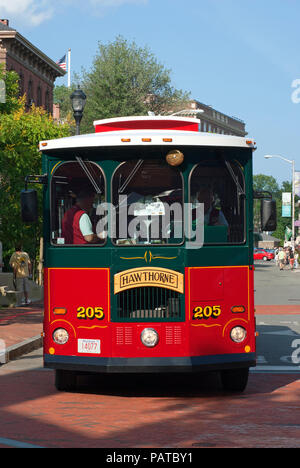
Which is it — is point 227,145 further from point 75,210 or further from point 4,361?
point 4,361

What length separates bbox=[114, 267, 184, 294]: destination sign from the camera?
32.5ft

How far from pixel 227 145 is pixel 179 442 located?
3853 millimetres

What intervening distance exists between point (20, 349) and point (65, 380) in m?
4.08

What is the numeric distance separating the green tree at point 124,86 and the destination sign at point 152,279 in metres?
48.4

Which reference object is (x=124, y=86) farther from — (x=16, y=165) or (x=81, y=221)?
(x=81, y=221)

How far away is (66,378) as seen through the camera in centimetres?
1073

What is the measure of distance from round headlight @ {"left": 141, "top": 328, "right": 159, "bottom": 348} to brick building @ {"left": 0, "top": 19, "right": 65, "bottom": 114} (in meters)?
48.4

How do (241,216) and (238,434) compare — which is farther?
(241,216)

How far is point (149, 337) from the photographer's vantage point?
9.80m

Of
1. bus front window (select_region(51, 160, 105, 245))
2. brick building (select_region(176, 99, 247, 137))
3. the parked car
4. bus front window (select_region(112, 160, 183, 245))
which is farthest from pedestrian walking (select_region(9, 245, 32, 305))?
brick building (select_region(176, 99, 247, 137))

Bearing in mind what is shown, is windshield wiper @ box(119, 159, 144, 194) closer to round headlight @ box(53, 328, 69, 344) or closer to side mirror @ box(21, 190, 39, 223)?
side mirror @ box(21, 190, 39, 223)

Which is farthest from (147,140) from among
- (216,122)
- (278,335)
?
(216,122)
